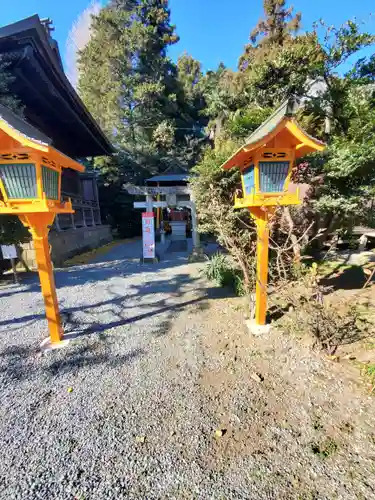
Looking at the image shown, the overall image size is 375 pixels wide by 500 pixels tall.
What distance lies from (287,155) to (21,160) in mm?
3101

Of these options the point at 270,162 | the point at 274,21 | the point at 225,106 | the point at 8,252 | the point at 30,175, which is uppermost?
the point at 274,21

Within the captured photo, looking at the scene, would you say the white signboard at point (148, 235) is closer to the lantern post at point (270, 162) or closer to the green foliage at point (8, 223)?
the green foliage at point (8, 223)

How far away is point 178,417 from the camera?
6.82 feet

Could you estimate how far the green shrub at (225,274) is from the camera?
15.8 ft

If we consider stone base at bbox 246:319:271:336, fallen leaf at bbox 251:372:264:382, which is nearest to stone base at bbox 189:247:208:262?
stone base at bbox 246:319:271:336

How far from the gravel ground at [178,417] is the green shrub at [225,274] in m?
1.16


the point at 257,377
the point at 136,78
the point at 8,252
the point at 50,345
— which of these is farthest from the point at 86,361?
the point at 136,78

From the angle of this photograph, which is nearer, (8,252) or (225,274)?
(225,274)

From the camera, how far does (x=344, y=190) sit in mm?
4602

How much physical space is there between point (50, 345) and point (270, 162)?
12.7 feet

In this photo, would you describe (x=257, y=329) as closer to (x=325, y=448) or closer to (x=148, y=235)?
(x=325, y=448)

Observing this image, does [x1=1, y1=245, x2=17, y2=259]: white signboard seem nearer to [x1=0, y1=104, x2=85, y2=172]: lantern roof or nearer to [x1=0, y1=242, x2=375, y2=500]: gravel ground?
[x1=0, y1=242, x2=375, y2=500]: gravel ground

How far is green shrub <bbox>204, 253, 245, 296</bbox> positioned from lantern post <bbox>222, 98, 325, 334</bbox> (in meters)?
Result: 1.59

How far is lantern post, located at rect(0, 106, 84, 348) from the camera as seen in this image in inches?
91.0
